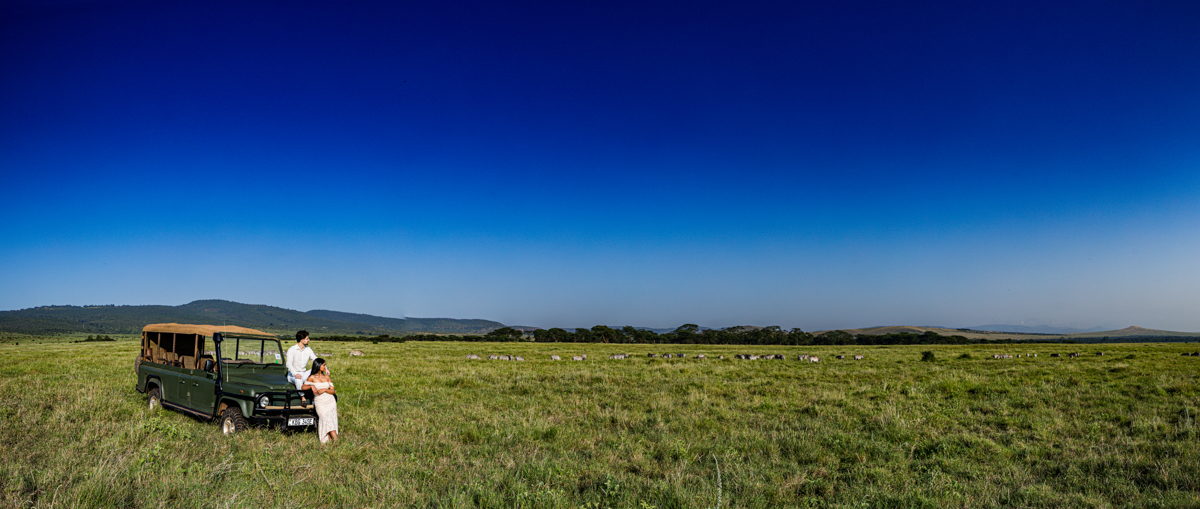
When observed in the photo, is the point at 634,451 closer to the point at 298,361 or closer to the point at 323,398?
the point at 323,398

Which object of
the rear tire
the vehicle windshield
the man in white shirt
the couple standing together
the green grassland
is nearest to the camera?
the green grassland

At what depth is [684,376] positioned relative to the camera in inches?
938

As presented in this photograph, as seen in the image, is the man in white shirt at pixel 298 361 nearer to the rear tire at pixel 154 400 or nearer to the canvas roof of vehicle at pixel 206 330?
the canvas roof of vehicle at pixel 206 330

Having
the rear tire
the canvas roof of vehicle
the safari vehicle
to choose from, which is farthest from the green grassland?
the canvas roof of vehicle

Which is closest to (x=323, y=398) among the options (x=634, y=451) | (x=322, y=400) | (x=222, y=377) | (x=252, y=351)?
(x=322, y=400)

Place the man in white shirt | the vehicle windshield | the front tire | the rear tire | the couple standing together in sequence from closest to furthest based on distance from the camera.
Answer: the couple standing together
the front tire
the man in white shirt
the vehicle windshield
the rear tire

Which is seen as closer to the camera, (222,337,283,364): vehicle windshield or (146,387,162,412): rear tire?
(222,337,283,364): vehicle windshield

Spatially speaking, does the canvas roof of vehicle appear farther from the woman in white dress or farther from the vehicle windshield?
the woman in white dress

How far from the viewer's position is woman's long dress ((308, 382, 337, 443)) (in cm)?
937

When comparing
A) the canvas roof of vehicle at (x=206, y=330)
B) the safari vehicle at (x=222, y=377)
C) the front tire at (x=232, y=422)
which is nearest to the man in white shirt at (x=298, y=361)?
the safari vehicle at (x=222, y=377)

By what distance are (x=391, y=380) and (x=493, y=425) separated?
11.4m

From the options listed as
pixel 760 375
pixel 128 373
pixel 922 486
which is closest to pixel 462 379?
pixel 760 375

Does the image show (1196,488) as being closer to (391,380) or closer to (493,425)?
(493,425)

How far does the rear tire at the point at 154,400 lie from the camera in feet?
41.4
